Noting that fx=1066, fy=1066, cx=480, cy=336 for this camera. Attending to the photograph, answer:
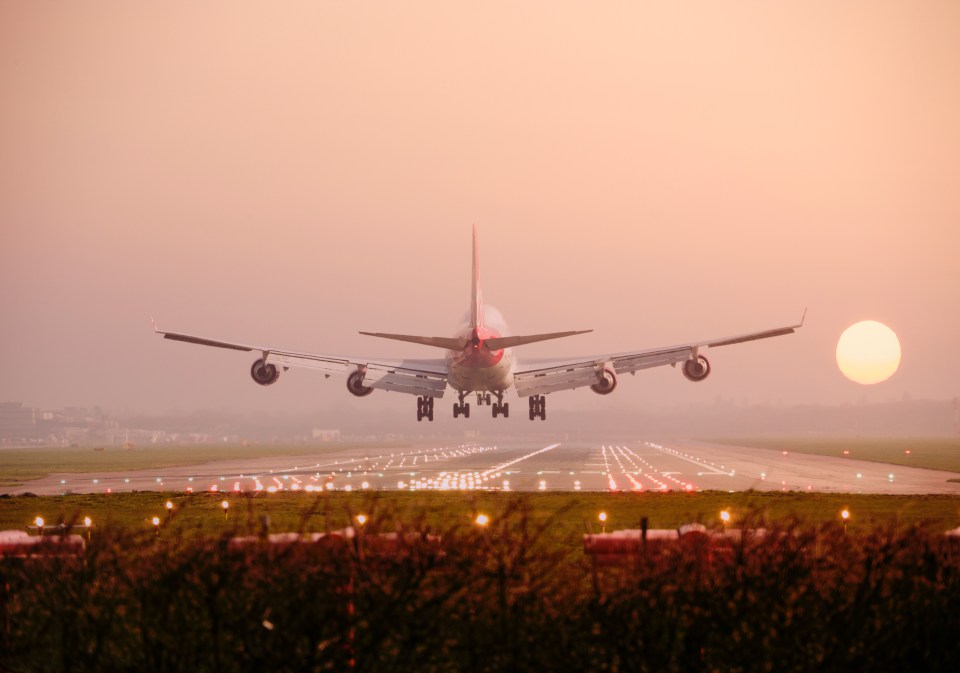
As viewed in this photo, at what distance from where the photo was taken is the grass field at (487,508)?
1813 inches

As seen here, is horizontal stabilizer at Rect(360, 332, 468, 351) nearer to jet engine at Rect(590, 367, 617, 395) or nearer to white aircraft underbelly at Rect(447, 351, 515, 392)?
white aircraft underbelly at Rect(447, 351, 515, 392)

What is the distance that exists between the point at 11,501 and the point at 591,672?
55929 mm

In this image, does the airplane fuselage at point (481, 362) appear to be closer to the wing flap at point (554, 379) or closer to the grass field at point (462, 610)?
the wing flap at point (554, 379)

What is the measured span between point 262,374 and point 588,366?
23141 millimetres

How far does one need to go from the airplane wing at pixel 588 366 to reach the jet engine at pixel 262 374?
1811cm

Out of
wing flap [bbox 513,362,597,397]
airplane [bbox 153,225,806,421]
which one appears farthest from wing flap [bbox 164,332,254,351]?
wing flap [bbox 513,362,597,397]

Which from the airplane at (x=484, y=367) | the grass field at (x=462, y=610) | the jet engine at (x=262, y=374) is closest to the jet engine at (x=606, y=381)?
the airplane at (x=484, y=367)

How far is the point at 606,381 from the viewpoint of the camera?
247 ft

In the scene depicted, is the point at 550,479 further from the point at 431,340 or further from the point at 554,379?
the point at 431,340

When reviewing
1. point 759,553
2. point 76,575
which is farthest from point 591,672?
point 76,575

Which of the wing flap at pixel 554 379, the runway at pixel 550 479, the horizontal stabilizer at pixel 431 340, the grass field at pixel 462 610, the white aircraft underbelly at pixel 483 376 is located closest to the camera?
the grass field at pixel 462 610

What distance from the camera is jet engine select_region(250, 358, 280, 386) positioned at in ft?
235

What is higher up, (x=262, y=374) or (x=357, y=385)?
(x=262, y=374)

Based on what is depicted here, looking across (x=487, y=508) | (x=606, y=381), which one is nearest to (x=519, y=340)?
(x=606, y=381)
